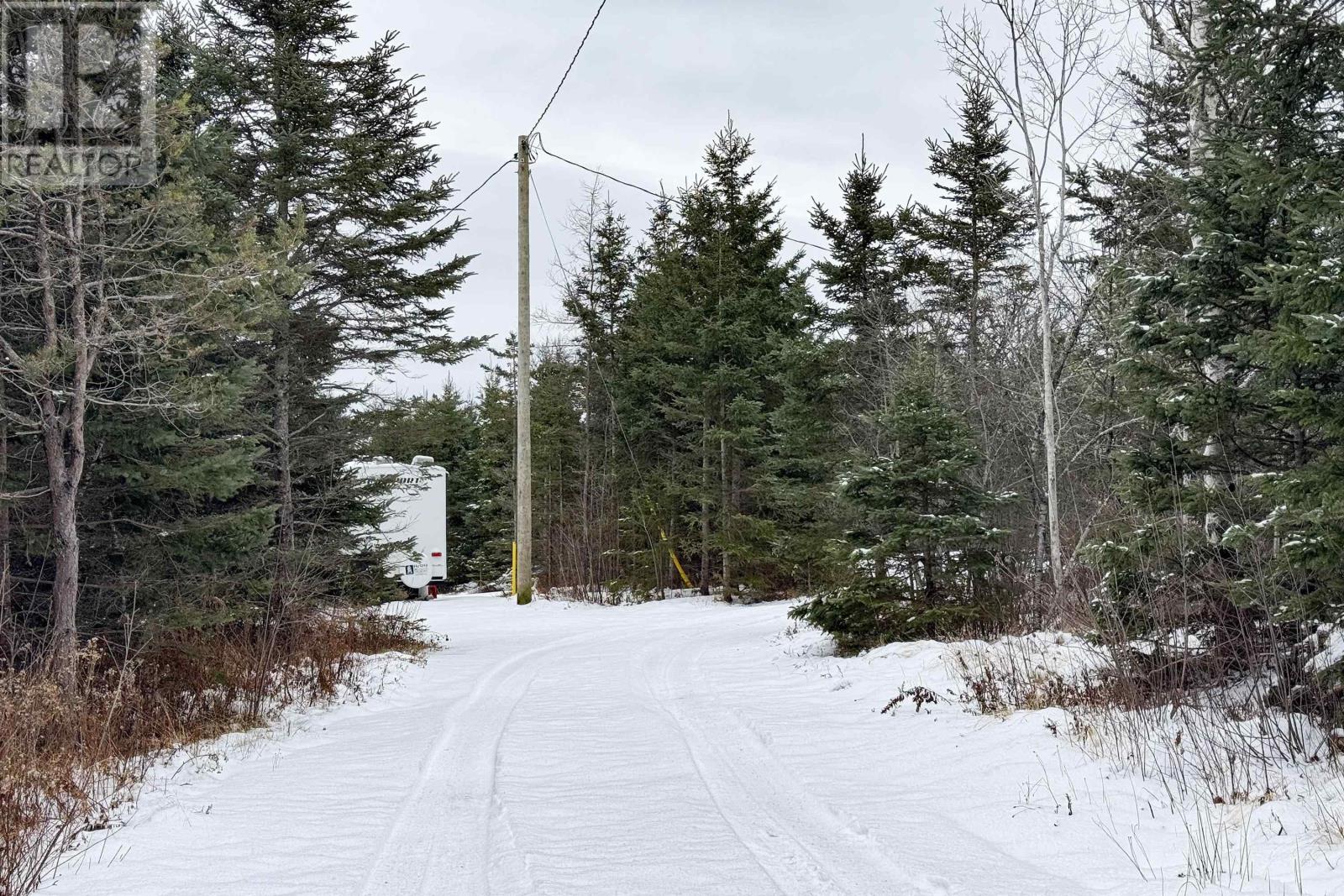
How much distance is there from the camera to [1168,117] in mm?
12562

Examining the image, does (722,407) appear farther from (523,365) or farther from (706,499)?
(523,365)

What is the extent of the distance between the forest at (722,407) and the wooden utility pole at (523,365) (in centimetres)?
176

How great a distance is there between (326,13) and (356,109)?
61.0 inches

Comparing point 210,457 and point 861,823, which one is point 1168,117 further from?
point 210,457

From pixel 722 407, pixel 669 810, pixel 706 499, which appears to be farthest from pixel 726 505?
pixel 669 810

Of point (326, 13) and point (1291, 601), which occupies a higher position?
point (326, 13)

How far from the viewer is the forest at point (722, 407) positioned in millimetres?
5941

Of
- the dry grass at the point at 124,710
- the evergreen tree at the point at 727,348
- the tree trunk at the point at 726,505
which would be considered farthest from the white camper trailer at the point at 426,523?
the dry grass at the point at 124,710

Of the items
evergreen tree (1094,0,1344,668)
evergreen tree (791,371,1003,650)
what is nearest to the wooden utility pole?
evergreen tree (791,371,1003,650)

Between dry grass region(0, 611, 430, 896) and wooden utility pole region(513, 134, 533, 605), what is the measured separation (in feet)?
18.9

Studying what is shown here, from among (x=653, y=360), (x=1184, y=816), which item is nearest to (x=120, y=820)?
(x=1184, y=816)

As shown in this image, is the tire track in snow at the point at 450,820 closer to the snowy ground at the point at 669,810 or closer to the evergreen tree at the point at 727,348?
the snowy ground at the point at 669,810

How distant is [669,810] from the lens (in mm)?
5023

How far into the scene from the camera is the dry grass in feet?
15.0
